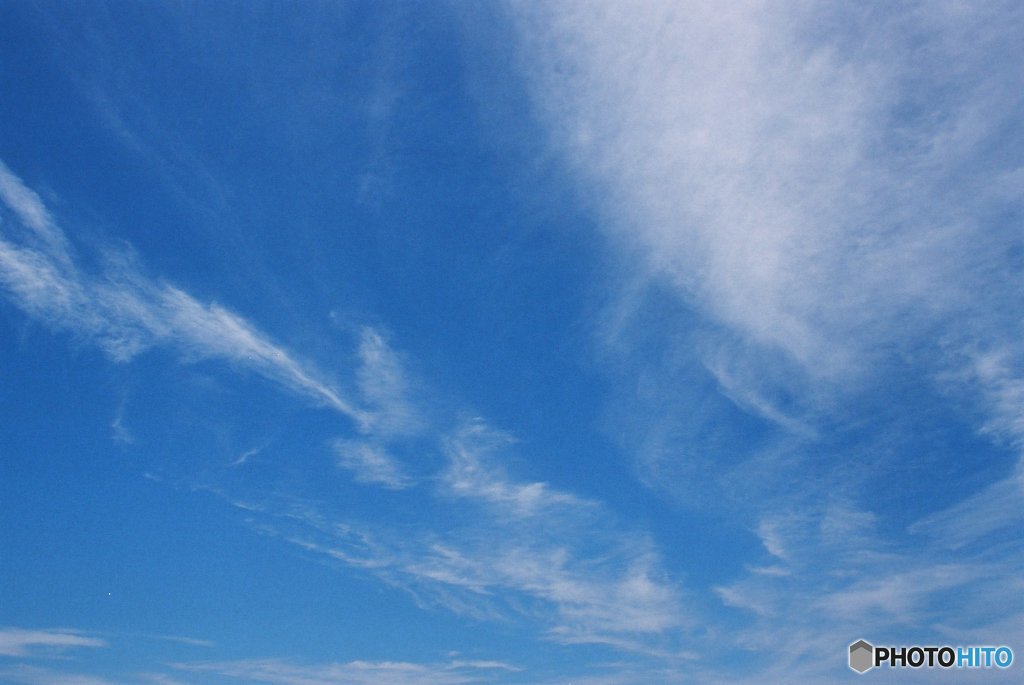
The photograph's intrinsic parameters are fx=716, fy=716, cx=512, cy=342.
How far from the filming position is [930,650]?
122m

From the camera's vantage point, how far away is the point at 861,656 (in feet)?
416

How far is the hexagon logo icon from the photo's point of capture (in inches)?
4958

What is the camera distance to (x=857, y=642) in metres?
128

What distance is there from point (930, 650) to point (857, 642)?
37.2 ft

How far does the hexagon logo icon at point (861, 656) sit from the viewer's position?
12594 cm
